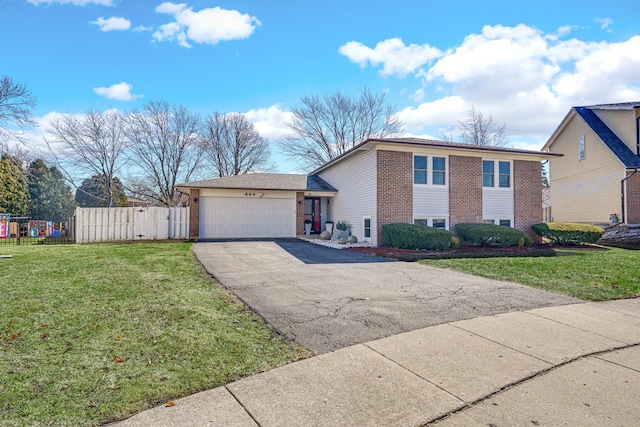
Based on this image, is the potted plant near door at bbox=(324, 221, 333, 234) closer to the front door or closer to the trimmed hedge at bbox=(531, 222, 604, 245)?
the front door

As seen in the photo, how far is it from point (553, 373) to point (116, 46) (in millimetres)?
17084

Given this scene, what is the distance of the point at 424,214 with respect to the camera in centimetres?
1502

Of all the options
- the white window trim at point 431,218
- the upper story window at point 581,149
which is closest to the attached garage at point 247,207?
the white window trim at point 431,218

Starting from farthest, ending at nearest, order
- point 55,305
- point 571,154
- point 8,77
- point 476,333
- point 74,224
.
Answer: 1. point 571,154
2. point 74,224
3. point 8,77
4. point 55,305
5. point 476,333

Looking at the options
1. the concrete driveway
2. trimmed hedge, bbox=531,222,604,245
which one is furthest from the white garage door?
trimmed hedge, bbox=531,222,604,245

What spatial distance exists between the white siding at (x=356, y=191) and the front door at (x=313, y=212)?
112cm

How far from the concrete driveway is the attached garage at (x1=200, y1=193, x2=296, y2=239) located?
835cm

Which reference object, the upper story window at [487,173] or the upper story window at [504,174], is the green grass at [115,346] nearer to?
the upper story window at [487,173]

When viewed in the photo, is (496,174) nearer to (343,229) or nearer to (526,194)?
(526,194)

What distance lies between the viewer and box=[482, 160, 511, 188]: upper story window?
1612cm

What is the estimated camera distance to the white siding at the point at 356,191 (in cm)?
1482

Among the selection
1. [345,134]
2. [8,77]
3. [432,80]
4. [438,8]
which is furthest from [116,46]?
[345,134]

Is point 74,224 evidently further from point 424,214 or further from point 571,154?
point 571,154

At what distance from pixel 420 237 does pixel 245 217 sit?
942 cm
